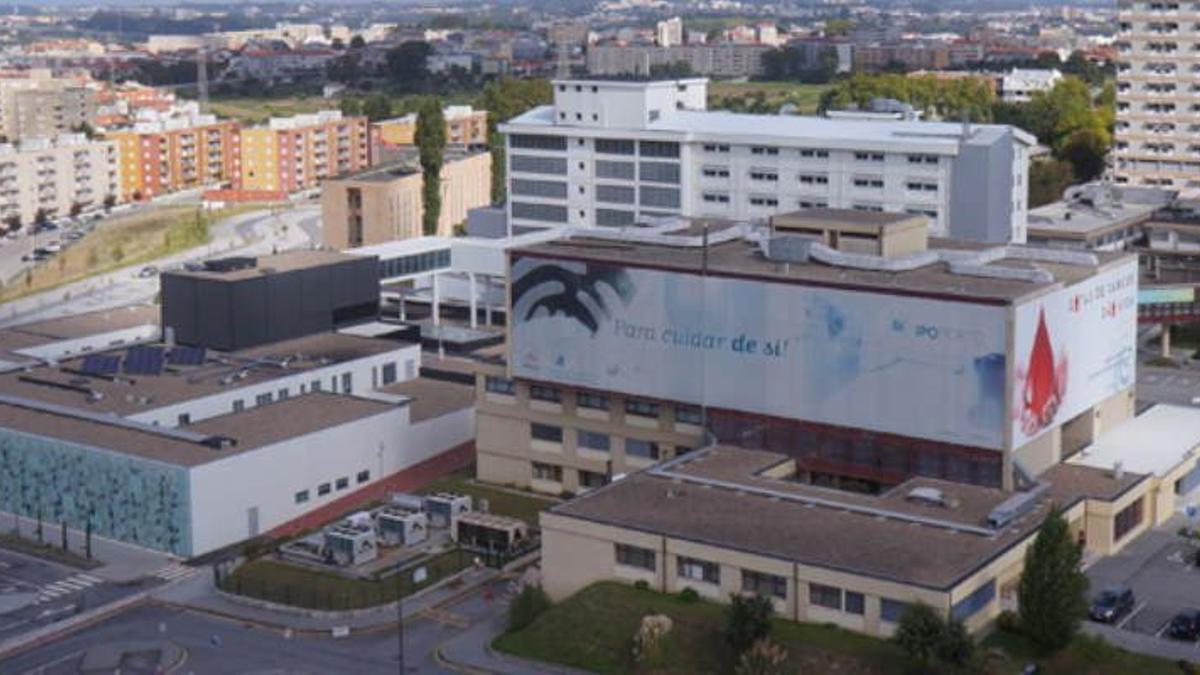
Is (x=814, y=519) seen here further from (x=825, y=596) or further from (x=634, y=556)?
(x=634, y=556)

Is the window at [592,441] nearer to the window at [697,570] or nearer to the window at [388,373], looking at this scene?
the window at [697,570]

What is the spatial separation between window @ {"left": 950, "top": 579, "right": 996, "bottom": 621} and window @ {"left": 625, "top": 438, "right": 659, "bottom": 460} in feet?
23.5

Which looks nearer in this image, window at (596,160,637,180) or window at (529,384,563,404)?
window at (529,384,563,404)

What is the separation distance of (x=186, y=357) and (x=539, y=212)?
1514 cm

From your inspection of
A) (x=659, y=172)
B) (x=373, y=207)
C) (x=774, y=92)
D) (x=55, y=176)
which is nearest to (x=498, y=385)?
(x=659, y=172)

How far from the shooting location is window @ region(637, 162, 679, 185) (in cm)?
4272

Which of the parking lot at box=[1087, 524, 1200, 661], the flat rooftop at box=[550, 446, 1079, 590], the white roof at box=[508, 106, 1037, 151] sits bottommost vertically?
the parking lot at box=[1087, 524, 1200, 661]

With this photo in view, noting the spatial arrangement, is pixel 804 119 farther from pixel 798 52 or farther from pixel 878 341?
pixel 798 52

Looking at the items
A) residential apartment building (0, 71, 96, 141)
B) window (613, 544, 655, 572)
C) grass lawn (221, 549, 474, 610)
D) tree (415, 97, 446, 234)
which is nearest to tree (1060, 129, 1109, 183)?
tree (415, 97, 446, 234)

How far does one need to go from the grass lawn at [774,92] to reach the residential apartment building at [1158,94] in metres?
30.0

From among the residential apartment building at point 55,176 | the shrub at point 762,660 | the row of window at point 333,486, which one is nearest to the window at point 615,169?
the row of window at point 333,486

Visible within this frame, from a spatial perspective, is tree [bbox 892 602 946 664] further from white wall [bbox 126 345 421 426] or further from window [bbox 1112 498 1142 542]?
white wall [bbox 126 345 421 426]

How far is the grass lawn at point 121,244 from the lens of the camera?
5175 centimetres

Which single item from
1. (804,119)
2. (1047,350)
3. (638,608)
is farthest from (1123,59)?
(638,608)
